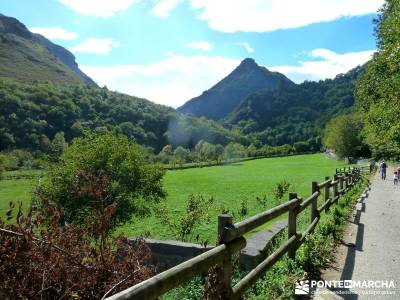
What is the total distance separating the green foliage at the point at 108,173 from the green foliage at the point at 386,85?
13.4 metres

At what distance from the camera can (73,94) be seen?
173625 mm

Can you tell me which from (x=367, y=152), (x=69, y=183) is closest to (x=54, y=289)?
(x=69, y=183)

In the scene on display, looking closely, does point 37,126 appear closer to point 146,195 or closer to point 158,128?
point 158,128

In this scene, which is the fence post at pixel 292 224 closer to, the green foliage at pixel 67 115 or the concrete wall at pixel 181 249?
the concrete wall at pixel 181 249

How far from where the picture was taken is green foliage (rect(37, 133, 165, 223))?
16500 millimetres

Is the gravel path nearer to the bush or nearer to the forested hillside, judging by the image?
the bush

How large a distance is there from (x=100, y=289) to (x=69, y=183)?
12678 millimetres

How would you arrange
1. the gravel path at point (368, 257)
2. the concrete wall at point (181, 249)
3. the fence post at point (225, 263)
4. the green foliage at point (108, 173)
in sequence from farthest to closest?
1. the green foliage at point (108, 173)
2. the concrete wall at point (181, 249)
3. the gravel path at point (368, 257)
4. the fence post at point (225, 263)

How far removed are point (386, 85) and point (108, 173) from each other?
19042 millimetres

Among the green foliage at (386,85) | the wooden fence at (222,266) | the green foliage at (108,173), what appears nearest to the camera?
the wooden fence at (222,266)

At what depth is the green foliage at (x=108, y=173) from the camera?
16500 millimetres

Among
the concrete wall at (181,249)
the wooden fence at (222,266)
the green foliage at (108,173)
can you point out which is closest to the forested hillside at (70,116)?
the green foliage at (108,173)

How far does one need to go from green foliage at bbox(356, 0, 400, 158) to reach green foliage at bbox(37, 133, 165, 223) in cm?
1340

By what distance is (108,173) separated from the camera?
17.7m
